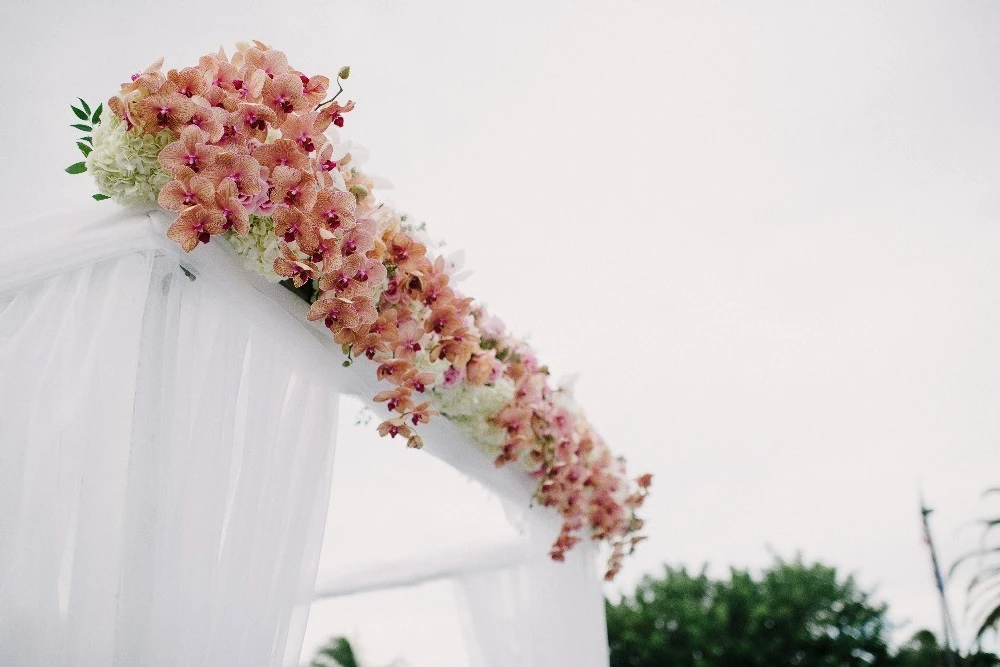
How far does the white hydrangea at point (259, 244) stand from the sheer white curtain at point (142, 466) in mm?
81

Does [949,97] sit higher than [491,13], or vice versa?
[949,97]

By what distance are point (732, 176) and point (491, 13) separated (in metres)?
2.31

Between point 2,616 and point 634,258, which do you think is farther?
point 634,258

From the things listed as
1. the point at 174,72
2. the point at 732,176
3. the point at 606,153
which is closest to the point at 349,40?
the point at 606,153

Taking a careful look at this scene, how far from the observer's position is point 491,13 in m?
4.38

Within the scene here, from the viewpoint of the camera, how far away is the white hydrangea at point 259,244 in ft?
5.66

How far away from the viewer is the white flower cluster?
102 inches

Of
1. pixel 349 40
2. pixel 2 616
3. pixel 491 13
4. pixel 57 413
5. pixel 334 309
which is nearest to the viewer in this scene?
pixel 2 616

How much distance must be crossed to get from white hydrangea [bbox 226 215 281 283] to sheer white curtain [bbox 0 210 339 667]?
81 millimetres

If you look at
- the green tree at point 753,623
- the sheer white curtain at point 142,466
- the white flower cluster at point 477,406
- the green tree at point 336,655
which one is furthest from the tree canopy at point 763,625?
the sheer white curtain at point 142,466

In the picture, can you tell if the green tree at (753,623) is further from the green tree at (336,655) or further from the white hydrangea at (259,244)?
the white hydrangea at (259,244)

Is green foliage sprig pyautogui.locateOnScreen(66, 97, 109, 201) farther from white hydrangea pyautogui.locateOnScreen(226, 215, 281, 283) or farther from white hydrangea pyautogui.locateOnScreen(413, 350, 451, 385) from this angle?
white hydrangea pyautogui.locateOnScreen(413, 350, 451, 385)

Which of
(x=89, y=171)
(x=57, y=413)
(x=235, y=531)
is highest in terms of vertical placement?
(x=89, y=171)

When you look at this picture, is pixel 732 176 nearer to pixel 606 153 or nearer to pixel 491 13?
pixel 606 153
